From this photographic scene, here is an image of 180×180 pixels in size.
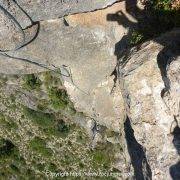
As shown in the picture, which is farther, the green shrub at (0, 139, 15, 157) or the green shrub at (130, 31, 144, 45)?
the green shrub at (0, 139, 15, 157)

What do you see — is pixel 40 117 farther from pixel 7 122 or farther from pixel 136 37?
pixel 136 37

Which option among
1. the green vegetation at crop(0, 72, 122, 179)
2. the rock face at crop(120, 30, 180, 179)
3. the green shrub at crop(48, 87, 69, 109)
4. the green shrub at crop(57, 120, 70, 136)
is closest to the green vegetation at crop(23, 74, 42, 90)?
the green vegetation at crop(0, 72, 122, 179)

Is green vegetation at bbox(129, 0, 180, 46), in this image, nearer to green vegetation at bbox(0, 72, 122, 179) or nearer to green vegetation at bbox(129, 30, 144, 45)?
green vegetation at bbox(129, 30, 144, 45)

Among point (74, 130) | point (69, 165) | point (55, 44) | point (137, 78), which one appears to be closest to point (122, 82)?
point (137, 78)

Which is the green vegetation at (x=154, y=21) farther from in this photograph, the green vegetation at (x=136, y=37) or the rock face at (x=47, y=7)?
the rock face at (x=47, y=7)

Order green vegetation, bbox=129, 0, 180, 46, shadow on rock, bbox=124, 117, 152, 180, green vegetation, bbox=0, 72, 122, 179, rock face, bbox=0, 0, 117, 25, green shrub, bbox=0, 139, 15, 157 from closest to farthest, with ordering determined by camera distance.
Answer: rock face, bbox=0, 0, 117, 25 → green vegetation, bbox=129, 0, 180, 46 → shadow on rock, bbox=124, 117, 152, 180 → green vegetation, bbox=0, 72, 122, 179 → green shrub, bbox=0, 139, 15, 157

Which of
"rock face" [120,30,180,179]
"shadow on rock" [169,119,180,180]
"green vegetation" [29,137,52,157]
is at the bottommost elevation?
"shadow on rock" [169,119,180,180]

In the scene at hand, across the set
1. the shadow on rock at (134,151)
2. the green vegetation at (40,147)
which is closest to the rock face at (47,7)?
the shadow on rock at (134,151)
